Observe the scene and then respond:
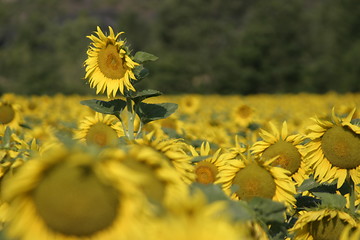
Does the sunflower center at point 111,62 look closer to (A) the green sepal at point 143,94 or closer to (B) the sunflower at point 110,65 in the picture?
(B) the sunflower at point 110,65

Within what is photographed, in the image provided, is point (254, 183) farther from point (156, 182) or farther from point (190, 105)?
point (190, 105)

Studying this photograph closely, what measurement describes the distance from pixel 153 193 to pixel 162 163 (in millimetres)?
132

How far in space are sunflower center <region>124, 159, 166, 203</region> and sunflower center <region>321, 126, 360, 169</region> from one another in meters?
1.77

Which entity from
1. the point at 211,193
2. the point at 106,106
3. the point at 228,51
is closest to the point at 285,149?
the point at 106,106

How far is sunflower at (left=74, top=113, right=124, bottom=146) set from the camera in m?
4.18

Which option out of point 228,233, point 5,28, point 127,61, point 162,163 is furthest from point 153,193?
point 5,28

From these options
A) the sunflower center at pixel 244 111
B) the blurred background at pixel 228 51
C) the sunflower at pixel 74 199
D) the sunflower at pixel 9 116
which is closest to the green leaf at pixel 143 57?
the sunflower at pixel 74 199

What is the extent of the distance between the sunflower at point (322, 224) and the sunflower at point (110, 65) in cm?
141

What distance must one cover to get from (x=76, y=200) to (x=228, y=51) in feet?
175

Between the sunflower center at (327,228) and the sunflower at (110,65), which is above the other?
the sunflower at (110,65)

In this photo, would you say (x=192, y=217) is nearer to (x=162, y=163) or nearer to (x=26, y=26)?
(x=162, y=163)

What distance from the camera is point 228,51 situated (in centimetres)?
5431

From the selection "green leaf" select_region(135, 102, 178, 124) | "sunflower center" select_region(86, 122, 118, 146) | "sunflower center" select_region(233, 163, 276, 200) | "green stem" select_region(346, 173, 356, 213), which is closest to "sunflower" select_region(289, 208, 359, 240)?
"sunflower center" select_region(233, 163, 276, 200)

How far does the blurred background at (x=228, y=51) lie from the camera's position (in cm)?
4897
